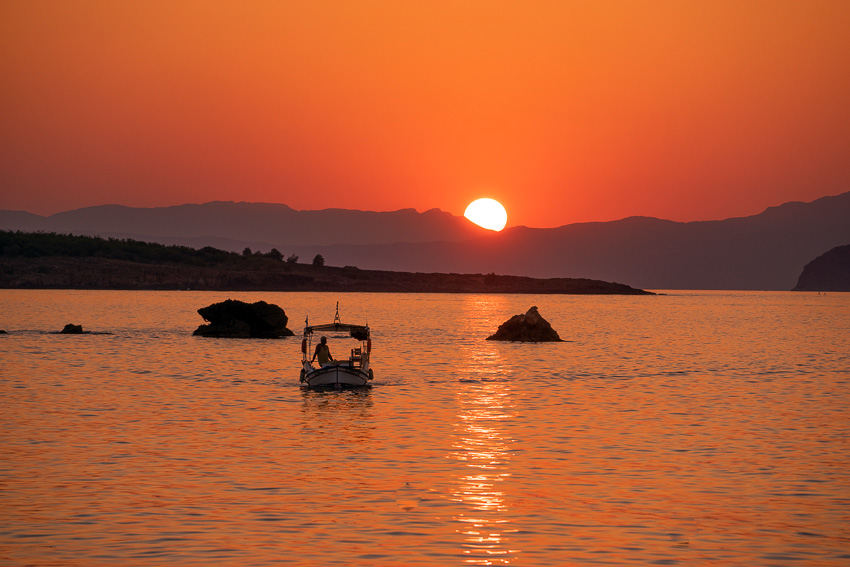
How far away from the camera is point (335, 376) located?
143 feet

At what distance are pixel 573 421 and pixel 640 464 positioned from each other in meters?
8.50

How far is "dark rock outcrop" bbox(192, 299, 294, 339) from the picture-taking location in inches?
3332

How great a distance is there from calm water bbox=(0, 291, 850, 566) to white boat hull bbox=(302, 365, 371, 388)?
91 centimetres

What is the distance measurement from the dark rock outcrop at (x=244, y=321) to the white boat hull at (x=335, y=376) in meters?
41.5

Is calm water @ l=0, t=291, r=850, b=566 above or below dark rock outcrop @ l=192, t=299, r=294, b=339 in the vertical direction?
below

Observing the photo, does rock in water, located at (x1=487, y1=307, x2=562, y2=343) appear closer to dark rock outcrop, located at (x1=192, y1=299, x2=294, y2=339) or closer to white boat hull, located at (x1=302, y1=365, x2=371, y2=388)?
dark rock outcrop, located at (x1=192, y1=299, x2=294, y2=339)

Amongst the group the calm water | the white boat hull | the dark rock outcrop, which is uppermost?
the dark rock outcrop

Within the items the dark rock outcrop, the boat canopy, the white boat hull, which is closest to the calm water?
the white boat hull

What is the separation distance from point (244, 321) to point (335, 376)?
43.6 meters

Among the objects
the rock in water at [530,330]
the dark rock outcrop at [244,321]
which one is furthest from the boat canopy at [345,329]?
the dark rock outcrop at [244,321]

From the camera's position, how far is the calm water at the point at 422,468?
1670cm

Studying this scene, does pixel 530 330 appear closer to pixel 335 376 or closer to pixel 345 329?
pixel 345 329

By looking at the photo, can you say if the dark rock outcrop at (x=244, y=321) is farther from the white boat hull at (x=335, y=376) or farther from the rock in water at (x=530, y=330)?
the white boat hull at (x=335, y=376)

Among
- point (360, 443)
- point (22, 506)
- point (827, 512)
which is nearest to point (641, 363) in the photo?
point (360, 443)
